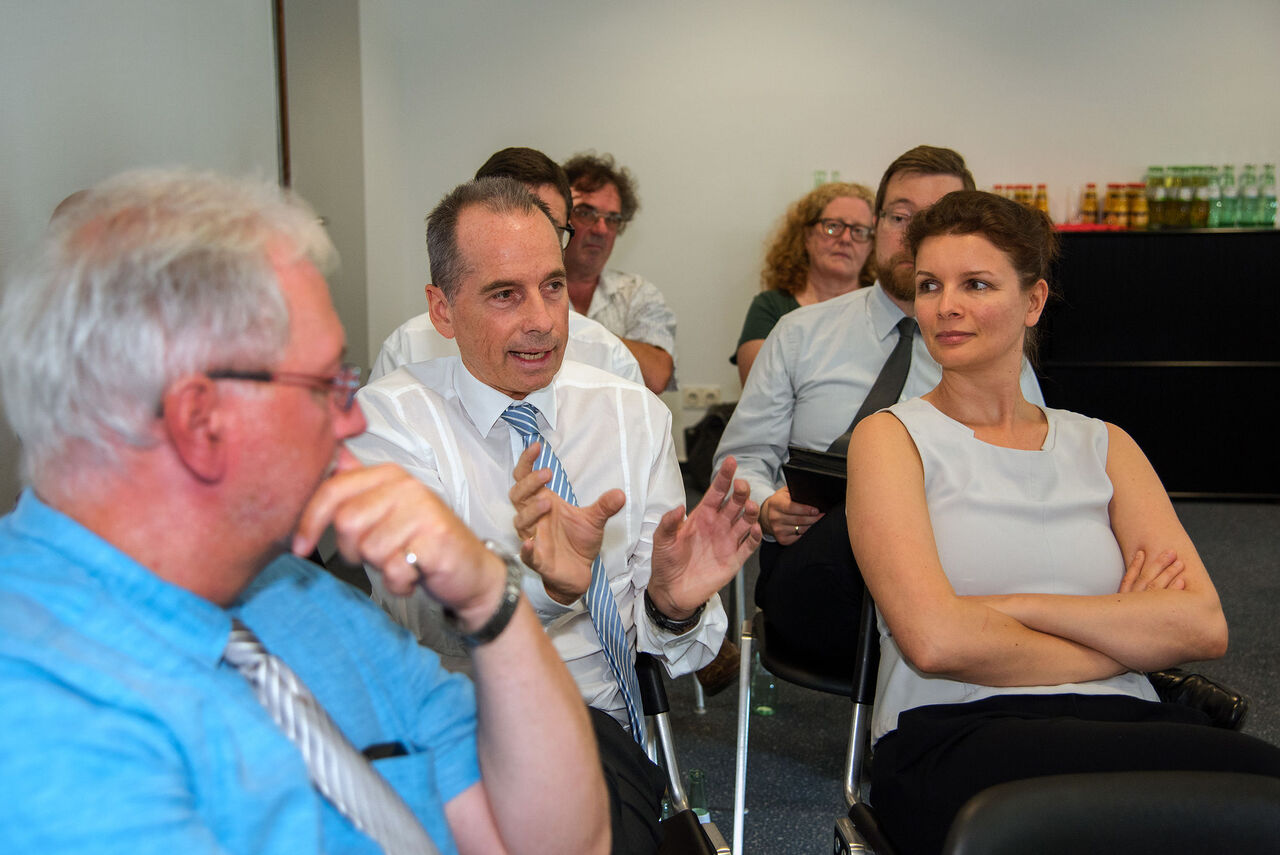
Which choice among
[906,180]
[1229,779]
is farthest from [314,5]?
[1229,779]

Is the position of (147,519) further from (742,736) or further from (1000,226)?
(1000,226)

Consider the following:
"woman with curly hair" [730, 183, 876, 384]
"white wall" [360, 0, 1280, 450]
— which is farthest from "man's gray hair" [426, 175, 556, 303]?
"white wall" [360, 0, 1280, 450]

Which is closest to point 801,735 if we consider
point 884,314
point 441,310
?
point 884,314

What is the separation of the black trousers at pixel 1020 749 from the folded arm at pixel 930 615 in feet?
0.16

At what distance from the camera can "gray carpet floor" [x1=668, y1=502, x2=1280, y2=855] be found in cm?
250

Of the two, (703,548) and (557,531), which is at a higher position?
(557,531)

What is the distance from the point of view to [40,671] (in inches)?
29.0

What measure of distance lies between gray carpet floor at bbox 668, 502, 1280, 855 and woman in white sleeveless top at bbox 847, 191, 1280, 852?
747 mm

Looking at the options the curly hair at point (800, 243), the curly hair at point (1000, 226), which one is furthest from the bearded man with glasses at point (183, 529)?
the curly hair at point (800, 243)

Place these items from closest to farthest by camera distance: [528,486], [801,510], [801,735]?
[528,486], [801,510], [801,735]

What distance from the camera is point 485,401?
1.86 meters

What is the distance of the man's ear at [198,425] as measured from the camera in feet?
2.60

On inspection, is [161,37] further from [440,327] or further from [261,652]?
[261,652]

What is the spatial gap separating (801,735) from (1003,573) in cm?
141
